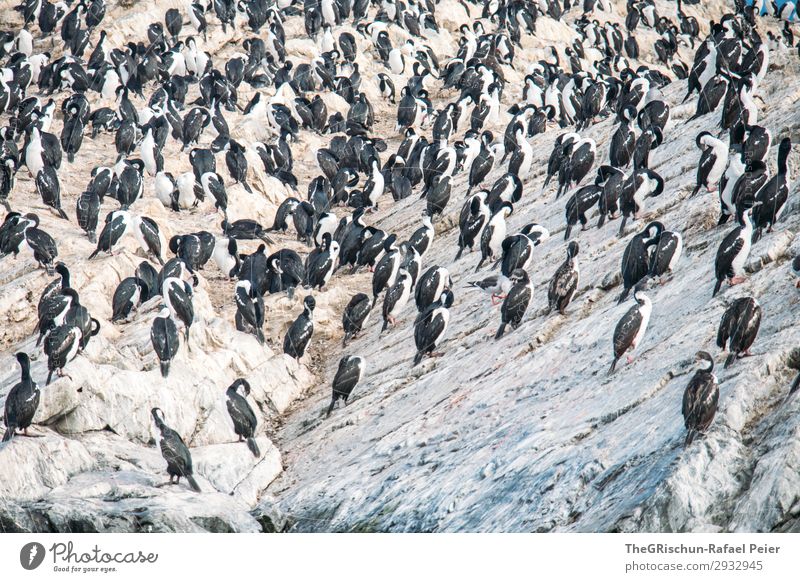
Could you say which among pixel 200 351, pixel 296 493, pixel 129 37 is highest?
pixel 129 37

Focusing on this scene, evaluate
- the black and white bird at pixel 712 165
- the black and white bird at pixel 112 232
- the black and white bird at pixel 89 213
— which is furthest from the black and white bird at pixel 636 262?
the black and white bird at pixel 89 213

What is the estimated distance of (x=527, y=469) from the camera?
11.0 m

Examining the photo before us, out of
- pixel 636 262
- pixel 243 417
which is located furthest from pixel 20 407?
pixel 636 262

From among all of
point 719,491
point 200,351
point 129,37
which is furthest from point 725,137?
point 129,37

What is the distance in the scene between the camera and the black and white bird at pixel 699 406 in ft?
31.3

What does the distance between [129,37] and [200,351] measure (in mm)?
22530

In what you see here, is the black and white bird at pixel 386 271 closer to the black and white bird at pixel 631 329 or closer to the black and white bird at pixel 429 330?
the black and white bird at pixel 429 330

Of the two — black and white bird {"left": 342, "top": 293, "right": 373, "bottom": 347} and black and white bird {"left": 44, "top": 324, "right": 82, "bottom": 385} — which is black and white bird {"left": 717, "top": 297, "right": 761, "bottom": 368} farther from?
black and white bird {"left": 44, "top": 324, "right": 82, "bottom": 385}

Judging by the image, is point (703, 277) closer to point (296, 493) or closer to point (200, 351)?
point (296, 493)

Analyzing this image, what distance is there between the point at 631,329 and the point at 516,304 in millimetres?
2839

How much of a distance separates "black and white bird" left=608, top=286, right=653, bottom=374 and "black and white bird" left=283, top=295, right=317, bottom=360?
6.25 meters

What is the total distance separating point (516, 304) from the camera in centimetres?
1487

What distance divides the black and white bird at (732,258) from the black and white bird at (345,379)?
523 centimetres

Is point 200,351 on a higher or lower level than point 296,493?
higher
